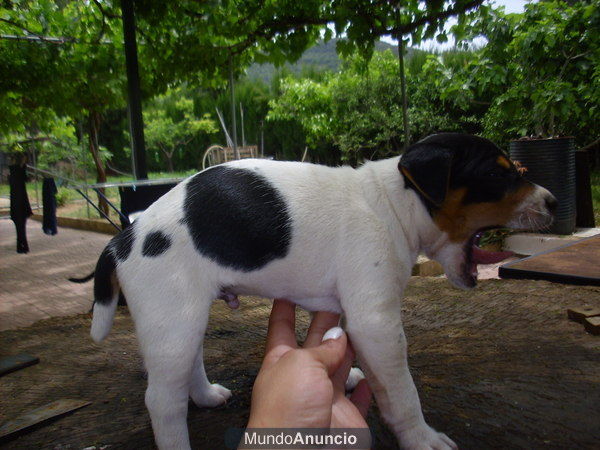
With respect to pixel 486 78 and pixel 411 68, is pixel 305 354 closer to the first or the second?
pixel 486 78

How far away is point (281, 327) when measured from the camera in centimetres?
176

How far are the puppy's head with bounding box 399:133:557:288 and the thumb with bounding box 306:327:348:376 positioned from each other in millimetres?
514

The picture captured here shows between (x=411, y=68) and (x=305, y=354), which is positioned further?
(x=411, y=68)

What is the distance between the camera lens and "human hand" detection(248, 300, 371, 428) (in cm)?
128

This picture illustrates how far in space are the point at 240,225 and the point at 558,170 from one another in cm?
612

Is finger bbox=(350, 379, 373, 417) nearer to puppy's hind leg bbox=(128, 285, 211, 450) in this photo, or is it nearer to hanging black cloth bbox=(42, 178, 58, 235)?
puppy's hind leg bbox=(128, 285, 211, 450)

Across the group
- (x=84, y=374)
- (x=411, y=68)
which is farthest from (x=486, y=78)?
(x=411, y=68)

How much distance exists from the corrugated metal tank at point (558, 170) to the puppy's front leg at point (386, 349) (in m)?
5.68

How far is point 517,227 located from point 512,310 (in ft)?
5.12

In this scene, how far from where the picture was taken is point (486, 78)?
6.80 meters

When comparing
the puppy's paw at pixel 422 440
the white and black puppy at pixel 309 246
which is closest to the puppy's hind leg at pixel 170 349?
the white and black puppy at pixel 309 246

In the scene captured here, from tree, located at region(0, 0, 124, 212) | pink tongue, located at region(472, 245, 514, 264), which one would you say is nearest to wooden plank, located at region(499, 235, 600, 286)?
pink tongue, located at region(472, 245, 514, 264)

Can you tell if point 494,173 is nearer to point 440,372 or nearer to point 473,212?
point 473,212

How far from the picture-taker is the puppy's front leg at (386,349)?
1.56 m
